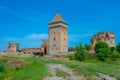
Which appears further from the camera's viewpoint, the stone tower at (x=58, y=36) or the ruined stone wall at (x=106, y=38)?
the ruined stone wall at (x=106, y=38)

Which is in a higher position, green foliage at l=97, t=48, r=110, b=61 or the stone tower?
the stone tower

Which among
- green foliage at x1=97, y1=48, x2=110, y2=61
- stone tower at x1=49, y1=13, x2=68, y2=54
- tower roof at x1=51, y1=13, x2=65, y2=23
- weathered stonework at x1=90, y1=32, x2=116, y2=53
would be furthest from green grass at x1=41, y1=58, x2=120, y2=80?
tower roof at x1=51, y1=13, x2=65, y2=23

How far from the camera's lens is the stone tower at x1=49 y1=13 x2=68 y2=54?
76.5m

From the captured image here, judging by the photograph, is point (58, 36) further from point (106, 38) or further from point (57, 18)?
point (106, 38)

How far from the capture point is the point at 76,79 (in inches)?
805

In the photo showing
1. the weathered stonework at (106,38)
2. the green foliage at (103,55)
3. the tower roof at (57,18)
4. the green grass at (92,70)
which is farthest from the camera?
the tower roof at (57,18)

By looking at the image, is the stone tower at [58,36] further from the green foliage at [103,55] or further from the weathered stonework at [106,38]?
the green foliage at [103,55]

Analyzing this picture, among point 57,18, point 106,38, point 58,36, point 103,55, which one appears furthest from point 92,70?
point 57,18

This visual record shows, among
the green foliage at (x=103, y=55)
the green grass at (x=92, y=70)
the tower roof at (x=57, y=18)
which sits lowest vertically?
the green grass at (x=92, y=70)

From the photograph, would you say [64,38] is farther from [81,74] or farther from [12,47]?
[81,74]

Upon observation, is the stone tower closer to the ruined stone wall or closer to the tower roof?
the tower roof

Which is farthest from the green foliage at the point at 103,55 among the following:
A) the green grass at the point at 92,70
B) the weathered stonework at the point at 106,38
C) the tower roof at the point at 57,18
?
the tower roof at the point at 57,18

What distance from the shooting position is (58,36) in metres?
77.3

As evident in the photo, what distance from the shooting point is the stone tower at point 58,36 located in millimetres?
76500
